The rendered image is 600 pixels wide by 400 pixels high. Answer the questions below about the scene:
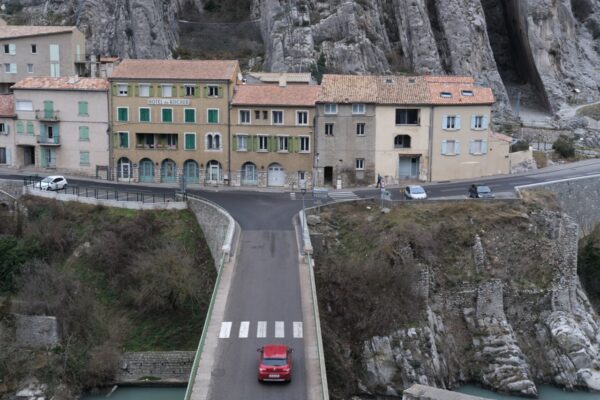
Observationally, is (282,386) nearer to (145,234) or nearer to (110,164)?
(145,234)

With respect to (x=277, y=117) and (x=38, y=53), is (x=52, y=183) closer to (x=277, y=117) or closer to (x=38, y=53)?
(x=277, y=117)

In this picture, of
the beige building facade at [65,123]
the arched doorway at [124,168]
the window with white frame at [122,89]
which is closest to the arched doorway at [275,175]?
the arched doorway at [124,168]

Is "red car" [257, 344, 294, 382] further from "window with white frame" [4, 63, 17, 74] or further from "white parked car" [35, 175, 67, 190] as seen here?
"window with white frame" [4, 63, 17, 74]

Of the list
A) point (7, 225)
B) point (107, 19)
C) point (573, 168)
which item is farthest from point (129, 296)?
point (107, 19)

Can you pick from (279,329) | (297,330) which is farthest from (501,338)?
(279,329)

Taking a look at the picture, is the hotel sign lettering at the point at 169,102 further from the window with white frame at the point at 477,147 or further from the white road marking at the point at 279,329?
the white road marking at the point at 279,329

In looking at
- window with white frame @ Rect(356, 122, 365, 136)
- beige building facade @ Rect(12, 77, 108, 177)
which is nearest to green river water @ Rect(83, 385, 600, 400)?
window with white frame @ Rect(356, 122, 365, 136)
